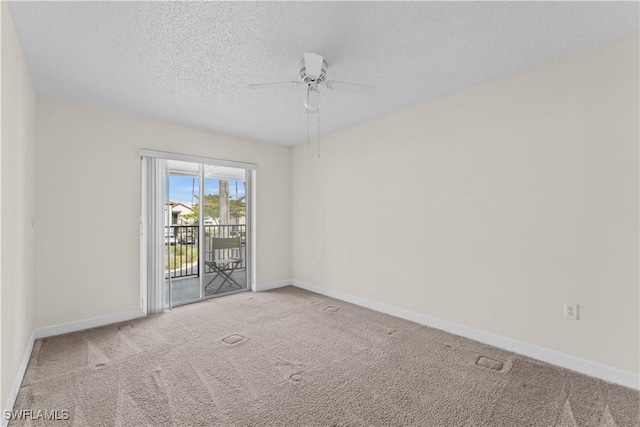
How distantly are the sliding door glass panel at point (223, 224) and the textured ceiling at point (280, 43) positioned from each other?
5.28 feet

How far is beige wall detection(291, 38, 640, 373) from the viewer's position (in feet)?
6.87

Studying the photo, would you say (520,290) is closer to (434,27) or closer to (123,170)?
(434,27)

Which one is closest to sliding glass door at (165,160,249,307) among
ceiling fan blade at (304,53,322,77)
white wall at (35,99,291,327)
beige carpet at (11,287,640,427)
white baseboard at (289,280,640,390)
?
white wall at (35,99,291,327)

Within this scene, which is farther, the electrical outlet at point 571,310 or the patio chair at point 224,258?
the patio chair at point 224,258

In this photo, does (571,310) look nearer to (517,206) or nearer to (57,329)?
(517,206)

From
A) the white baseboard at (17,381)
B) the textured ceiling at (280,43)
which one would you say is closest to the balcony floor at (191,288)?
the white baseboard at (17,381)

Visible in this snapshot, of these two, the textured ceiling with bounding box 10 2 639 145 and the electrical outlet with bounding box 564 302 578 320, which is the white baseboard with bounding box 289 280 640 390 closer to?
the electrical outlet with bounding box 564 302 578 320

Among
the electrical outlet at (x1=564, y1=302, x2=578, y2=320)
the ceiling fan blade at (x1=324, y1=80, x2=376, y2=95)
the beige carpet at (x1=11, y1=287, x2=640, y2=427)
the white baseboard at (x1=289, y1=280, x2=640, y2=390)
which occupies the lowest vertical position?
the beige carpet at (x1=11, y1=287, x2=640, y2=427)

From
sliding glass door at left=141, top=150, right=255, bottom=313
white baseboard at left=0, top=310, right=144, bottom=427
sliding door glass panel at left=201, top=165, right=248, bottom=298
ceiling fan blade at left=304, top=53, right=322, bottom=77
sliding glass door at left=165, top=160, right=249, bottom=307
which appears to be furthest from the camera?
sliding door glass panel at left=201, top=165, right=248, bottom=298

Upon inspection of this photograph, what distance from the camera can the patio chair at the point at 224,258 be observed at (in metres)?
4.61

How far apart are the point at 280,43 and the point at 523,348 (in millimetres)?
3150

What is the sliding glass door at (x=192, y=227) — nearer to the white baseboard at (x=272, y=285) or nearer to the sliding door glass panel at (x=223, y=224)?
the sliding door glass panel at (x=223, y=224)

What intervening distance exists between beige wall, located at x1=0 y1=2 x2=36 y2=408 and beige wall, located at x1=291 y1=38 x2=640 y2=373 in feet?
10.7

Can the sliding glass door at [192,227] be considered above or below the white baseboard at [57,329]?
above
